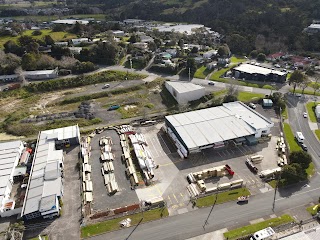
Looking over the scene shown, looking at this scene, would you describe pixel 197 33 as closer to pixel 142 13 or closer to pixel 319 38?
pixel 319 38

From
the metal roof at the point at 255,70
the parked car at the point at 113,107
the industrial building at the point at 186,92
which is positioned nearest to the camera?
the parked car at the point at 113,107

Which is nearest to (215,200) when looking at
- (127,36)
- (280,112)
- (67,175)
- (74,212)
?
(74,212)

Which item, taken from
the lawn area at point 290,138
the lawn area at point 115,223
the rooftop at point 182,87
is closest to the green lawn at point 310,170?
the lawn area at point 290,138

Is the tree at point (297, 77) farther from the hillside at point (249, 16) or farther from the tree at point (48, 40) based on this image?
the tree at point (48, 40)

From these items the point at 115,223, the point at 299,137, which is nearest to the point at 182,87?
the point at 299,137

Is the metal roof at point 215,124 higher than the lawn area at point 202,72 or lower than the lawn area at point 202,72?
lower

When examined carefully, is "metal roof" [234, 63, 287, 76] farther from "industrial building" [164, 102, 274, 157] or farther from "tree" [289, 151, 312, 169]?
"tree" [289, 151, 312, 169]

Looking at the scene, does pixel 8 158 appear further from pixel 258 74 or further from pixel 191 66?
pixel 258 74
